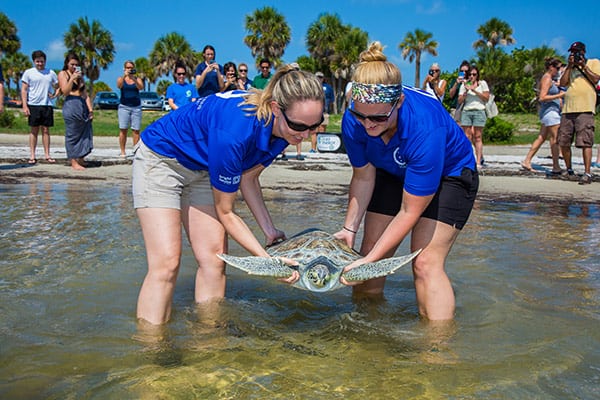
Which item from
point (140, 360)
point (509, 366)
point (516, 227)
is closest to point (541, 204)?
point (516, 227)

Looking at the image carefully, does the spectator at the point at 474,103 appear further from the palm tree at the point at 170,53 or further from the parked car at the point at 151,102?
the palm tree at the point at 170,53

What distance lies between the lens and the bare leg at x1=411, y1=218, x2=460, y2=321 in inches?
145

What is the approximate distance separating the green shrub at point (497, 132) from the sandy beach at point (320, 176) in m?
6.61

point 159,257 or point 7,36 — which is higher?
point 7,36

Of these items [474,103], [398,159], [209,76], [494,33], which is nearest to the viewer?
[398,159]

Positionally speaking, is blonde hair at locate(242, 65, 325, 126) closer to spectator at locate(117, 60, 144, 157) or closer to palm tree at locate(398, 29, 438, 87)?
spectator at locate(117, 60, 144, 157)

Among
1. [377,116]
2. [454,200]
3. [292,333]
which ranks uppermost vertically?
[377,116]

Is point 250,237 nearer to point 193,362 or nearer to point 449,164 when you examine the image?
point 193,362

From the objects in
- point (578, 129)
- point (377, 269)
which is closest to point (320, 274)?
point (377, 269)

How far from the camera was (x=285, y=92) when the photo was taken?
302 cm

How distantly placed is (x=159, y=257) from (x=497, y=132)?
19.6 m

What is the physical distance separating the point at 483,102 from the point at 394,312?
30.7ft

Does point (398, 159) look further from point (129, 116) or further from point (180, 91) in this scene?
point (129, 116)

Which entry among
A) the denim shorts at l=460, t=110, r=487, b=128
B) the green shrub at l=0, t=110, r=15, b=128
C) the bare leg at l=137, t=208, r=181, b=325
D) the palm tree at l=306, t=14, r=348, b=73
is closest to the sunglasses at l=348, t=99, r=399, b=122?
the bare leg at l=137, t=208, r=181, b=325
